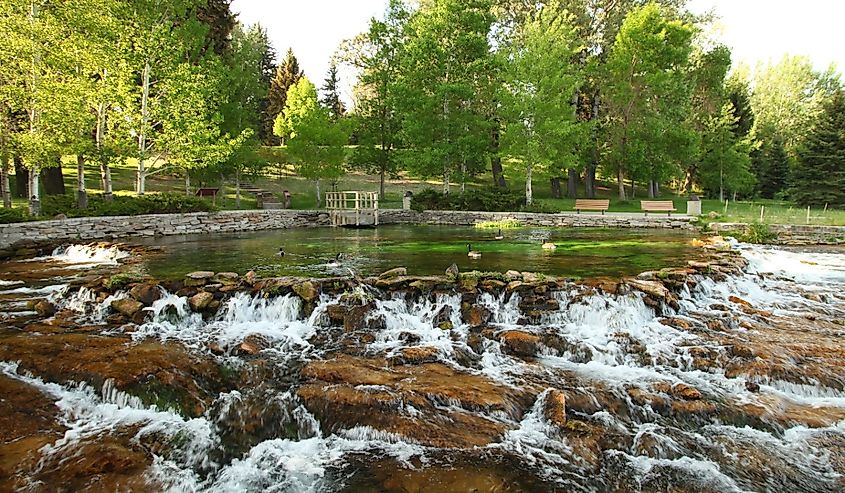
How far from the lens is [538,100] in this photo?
2709cm

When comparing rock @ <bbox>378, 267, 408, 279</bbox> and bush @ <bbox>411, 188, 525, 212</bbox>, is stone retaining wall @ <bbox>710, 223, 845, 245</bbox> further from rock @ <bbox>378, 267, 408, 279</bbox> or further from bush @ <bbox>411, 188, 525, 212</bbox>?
rock @ <bbox>378, 267, 408, 279</bbox>

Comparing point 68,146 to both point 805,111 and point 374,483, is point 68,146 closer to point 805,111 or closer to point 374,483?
point 374,483

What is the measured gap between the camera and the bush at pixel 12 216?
51.9 ft

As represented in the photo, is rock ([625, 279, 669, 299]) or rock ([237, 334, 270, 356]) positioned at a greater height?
rock ([625, 279, 669, 299])

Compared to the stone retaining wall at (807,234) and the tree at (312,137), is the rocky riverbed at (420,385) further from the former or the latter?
the tree at (312,137)

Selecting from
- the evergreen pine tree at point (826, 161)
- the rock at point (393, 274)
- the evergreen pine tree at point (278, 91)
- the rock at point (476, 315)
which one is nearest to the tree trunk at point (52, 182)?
the rock at point (393, 274)

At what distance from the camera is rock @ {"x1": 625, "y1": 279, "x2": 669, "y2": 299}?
941 cm

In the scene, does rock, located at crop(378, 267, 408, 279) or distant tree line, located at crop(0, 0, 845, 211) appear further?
distant tree line, located at crop(0, 0, 845, 211)

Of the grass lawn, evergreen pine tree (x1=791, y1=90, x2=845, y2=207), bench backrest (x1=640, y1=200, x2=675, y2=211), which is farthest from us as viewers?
evergreen pine tree (x1=791, y1=90, x2=845, y2=207)

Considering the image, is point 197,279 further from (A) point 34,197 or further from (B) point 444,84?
(B) point 444,84

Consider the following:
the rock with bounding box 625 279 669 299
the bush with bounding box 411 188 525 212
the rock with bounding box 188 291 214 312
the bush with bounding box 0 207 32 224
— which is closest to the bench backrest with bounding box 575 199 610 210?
the bush with bounding box 411 188 525 212

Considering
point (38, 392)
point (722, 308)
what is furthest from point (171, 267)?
point (722, 308)

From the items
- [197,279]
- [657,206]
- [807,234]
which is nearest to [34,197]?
[197,279]

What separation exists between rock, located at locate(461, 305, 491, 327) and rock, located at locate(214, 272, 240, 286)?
4409 mm
